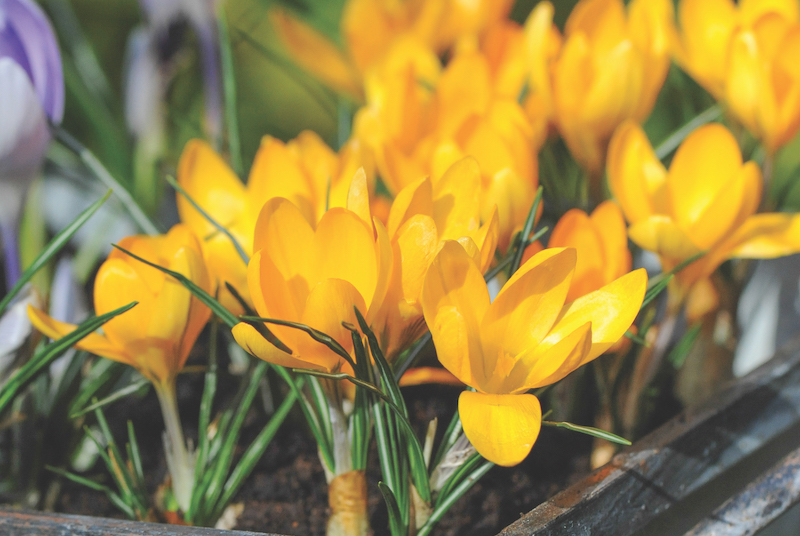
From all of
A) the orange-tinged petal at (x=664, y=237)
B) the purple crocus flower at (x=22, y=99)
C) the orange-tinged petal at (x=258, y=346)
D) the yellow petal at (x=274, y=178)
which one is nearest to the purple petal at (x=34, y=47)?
the purple crocus flower at (x=22, y=99)

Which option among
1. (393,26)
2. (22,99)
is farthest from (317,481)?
(393,26)

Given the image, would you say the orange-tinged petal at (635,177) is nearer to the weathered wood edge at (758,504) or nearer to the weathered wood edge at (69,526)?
the weathered wood edge at (758,504)

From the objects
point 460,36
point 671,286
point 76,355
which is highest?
point 460,36

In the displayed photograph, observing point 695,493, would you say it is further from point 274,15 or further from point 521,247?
point 274,15

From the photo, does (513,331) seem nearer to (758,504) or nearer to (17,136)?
(758,504)

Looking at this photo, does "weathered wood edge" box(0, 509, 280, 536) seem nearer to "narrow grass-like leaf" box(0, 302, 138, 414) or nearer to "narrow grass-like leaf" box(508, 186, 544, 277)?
"narrow grass-like leaf" box(0, 302, 138, 414)

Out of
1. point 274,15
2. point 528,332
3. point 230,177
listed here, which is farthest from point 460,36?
point 528,332

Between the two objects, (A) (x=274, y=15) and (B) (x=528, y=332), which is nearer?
(B) (x=528, y=332)
